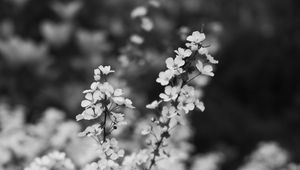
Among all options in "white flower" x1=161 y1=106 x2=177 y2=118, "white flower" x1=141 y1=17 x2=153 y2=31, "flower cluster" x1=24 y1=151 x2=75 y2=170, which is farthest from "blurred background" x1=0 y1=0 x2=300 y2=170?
"white flower" x1=161 y1=106 x2=177 y2=118

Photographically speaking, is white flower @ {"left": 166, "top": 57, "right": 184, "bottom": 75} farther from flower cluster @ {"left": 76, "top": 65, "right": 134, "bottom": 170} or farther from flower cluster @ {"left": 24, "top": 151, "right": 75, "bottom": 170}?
flower cluster @ {"left": 24, "top": 151, "right": 75, "bottom": 170}

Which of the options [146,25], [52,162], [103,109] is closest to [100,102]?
[103,109]

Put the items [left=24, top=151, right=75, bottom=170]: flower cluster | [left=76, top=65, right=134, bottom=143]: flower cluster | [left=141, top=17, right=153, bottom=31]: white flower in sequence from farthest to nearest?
[left=141, top=17, right=153, bottom=31]: white flower
[left=24, top=151, right=75, bottom=170]: flower cluster
[left=76, top=65, right=134, bottom=143]: flower cluster

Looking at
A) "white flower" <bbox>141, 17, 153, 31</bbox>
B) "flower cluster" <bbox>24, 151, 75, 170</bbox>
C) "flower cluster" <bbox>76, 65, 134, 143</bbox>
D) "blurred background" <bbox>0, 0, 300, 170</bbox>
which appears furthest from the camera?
"blurred background" <bbox>0, 0, 300, 170</bbox>

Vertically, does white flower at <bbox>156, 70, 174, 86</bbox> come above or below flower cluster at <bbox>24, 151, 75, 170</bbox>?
below

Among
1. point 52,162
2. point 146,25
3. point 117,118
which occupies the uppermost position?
point 146,25

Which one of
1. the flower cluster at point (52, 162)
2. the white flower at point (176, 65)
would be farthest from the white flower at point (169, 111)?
the flower cluster at point (52, 162)

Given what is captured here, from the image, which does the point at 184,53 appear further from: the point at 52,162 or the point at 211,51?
the point at 211,51

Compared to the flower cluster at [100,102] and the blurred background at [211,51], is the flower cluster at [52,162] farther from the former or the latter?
the blurred background at [211,51]
